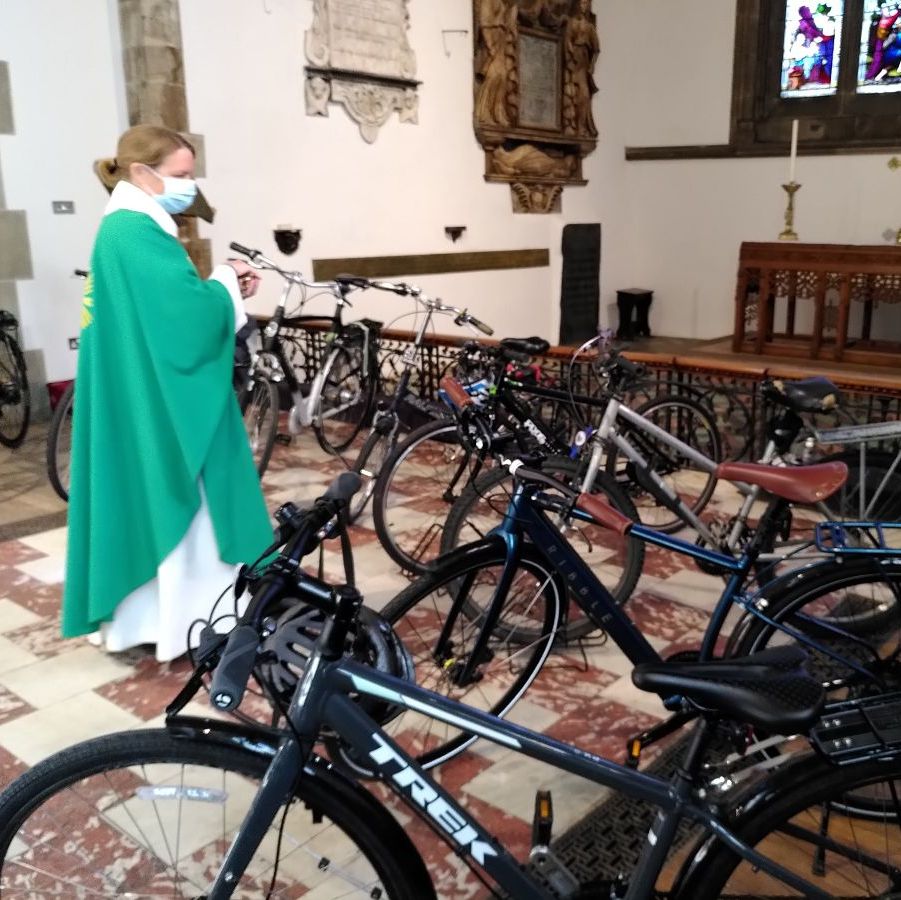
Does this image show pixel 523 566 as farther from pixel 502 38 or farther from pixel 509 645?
pixel 502 38

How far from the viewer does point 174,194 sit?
2582mm

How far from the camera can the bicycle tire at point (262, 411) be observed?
4.44m

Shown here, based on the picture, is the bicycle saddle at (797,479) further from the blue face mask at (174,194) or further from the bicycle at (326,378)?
the bicycle at (326,378)

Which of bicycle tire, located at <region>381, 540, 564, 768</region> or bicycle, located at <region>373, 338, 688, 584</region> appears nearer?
bicycle tire, located at <region>381, 540, 564, 768</region>

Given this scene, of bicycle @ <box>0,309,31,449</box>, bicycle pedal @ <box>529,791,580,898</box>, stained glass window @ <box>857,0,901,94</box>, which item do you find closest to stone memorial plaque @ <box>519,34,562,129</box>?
stained glass window @ <box>857,0,901,94</box>

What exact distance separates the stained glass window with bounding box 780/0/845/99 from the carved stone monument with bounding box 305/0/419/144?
3.80 m

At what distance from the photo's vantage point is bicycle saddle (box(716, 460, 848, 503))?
2000 millimetres

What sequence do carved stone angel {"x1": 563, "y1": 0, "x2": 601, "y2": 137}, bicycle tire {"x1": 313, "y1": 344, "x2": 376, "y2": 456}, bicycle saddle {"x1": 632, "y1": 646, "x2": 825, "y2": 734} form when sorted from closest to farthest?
bicycle saddle {"x1": 632, "y1": 646, "x2": 825, "y2": 734}, bicycle tire {"x1": 313, "y1": 344, "x2": 376, "y2": 456}, carved stone angel {"x1": 563, "y1": 0, "x2": 601, "y2": 137}

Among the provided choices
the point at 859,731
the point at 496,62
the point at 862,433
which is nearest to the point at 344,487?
the point at 859,731

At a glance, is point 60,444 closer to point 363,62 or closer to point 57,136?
point 57,136

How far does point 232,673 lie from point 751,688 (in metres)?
0.67

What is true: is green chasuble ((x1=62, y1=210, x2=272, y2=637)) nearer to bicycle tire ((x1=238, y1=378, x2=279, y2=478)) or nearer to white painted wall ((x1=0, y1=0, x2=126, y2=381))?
bicycle tire ((x1=238, y1=378, x2=279, y2=478))

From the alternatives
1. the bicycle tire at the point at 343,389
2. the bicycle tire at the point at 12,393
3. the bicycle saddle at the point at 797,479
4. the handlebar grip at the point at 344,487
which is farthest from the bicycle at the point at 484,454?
the bicycle tire at the point at 12,393

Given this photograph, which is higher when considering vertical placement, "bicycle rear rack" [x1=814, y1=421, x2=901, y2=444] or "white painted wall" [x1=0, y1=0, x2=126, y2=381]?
"white painted wall" [x1=0, y1=0, x2=126, y2=381]
